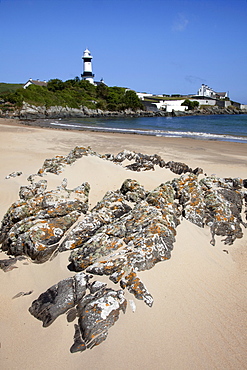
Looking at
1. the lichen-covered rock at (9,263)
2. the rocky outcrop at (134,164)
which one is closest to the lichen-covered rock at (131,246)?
the lichen-covered rock at (9,263)

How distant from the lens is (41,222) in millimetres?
4652

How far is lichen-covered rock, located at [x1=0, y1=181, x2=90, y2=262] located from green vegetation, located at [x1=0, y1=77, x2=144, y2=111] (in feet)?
186

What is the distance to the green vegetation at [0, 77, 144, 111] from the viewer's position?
6025 centimetres

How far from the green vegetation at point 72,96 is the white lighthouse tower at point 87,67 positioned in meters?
5.11

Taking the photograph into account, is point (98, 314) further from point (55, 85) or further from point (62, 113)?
point (55, 85)

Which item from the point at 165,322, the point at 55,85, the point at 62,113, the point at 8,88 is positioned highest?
the point at 55,85

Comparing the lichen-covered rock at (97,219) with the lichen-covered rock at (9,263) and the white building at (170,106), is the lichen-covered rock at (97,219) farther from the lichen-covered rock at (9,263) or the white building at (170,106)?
the white building at (170,106)

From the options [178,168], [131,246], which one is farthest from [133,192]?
[178,168]

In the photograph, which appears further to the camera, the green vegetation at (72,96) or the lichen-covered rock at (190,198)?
the green vegetation at (72,96)

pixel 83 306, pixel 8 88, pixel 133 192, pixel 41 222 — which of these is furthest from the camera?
pixel 8 88

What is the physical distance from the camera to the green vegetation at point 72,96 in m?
60.2

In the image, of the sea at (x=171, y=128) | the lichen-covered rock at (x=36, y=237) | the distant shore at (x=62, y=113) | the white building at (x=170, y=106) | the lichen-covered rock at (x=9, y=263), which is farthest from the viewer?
the white building at (x=170, y=106)

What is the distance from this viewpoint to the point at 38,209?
5.17 meters

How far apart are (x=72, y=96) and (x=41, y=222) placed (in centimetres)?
7477
